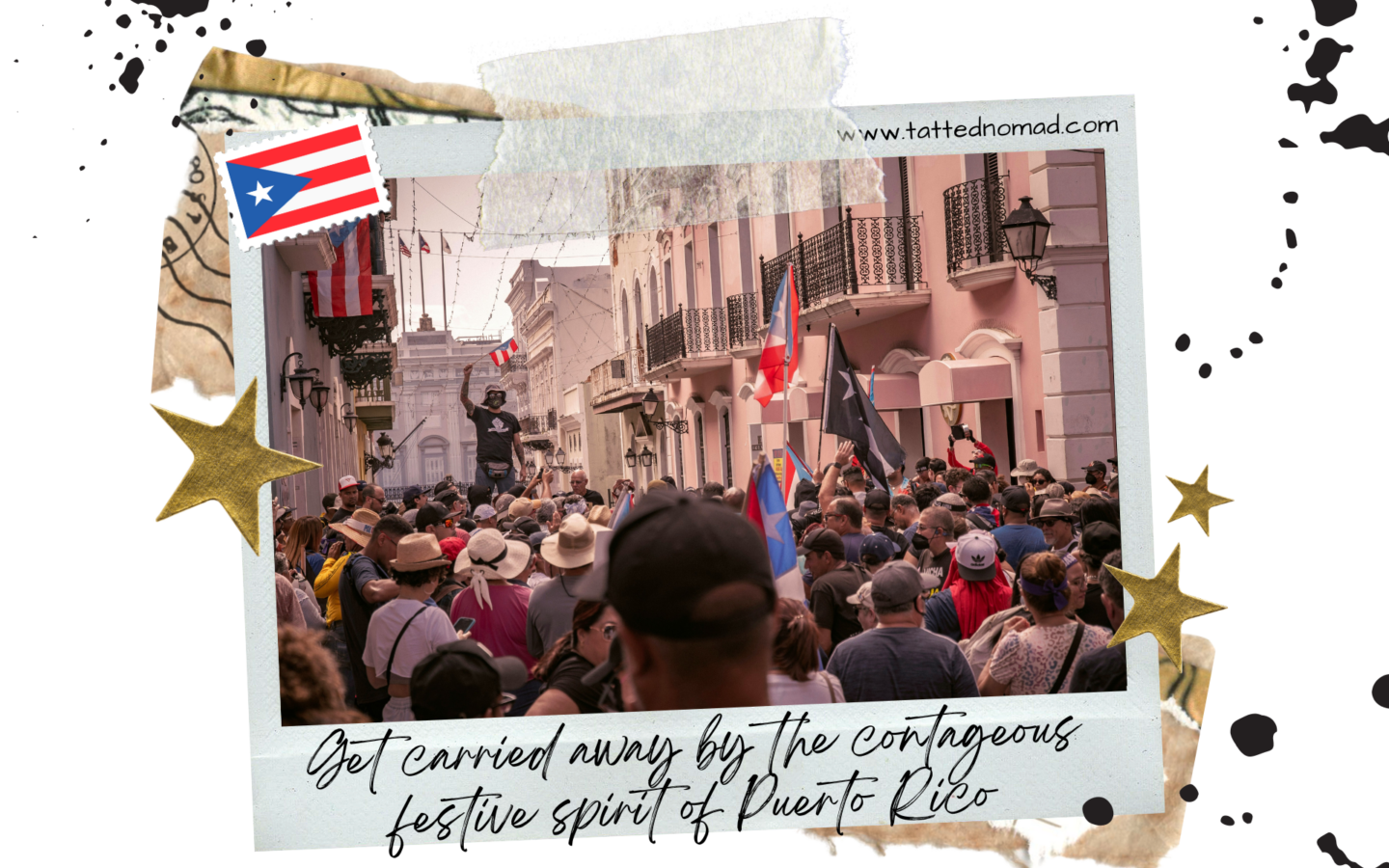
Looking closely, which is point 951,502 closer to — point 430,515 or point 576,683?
point 576,683

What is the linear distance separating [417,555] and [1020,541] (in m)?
2.61

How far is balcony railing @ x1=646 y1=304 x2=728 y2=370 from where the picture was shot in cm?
529

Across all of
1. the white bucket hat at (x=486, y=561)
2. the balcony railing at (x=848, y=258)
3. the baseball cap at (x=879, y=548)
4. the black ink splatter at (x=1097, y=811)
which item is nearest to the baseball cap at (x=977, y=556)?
the baseball cap at (x=879, y=548)

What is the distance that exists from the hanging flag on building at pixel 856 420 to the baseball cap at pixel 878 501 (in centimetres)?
15

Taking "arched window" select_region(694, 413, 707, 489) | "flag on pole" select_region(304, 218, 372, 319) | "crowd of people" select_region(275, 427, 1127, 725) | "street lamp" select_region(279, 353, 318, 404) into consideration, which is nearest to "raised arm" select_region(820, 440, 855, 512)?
"crowd of people" select_region(275, 427, 1127, 725)

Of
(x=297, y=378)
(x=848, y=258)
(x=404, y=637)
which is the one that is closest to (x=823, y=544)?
(x=848, y=258)

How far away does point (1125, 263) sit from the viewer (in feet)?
16.0

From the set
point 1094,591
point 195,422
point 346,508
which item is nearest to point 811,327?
point 1094,591

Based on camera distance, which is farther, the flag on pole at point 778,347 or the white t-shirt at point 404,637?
the flag on pole at point 778,347

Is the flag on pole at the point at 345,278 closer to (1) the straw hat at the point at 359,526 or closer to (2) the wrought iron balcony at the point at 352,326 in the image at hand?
(2) the wrought iron balcony at the point at 352,326

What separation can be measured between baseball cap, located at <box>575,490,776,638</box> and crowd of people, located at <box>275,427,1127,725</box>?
2.95 ft

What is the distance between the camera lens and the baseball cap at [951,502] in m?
5.38
